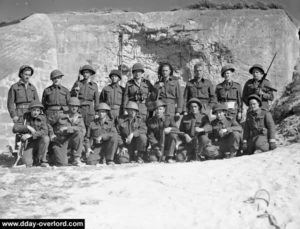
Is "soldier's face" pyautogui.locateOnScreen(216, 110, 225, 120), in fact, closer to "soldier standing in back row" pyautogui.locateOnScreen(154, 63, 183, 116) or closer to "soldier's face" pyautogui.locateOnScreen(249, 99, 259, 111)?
"soldier's face" pyautogui.locateOnScreen(249, 99, 259, 111)

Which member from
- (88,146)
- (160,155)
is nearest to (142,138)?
(160,155)

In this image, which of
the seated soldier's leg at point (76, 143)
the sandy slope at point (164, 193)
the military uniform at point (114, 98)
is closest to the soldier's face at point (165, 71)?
the military uniform at point (114, 98)

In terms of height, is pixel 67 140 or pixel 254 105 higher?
pixel 254 105

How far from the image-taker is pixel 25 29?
10.1 metres

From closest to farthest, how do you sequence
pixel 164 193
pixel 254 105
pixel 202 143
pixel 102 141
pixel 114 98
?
pixel 164 193 < pixel 254 105 < pixel 202 143 < pixel 102 141 < pixel 114 98

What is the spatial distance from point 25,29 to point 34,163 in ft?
14.4

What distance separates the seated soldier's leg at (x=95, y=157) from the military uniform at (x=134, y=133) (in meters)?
0.35

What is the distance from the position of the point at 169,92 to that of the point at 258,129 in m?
1.53

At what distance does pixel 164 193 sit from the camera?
5.06m

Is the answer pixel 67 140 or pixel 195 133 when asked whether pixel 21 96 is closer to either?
pixel 67 140

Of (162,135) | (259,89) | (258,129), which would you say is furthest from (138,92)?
(258,129)

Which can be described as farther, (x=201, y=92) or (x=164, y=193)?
(x=201, y=92)

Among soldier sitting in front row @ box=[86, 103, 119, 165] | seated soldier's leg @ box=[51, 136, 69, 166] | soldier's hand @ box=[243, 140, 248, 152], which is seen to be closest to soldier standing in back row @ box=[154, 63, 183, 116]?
soldier sitting in front row @ box=[86, 103, 119, 165]

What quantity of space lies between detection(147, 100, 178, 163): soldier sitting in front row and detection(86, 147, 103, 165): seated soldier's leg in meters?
0.76
